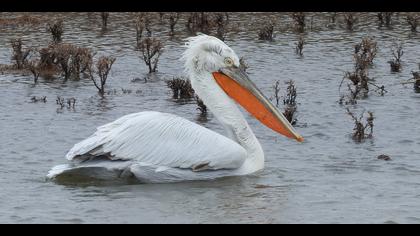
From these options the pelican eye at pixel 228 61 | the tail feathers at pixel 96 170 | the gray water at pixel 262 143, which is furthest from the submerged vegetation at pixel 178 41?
the tail feathers at pixel 96 170

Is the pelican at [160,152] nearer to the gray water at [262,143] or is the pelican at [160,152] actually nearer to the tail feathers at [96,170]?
the tail feathers at [96,170]

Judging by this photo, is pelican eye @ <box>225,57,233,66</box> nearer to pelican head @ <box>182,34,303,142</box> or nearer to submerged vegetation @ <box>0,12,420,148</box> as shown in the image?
pelican head @ <box>182,34,303,142</box>

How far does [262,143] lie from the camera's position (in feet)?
33.8

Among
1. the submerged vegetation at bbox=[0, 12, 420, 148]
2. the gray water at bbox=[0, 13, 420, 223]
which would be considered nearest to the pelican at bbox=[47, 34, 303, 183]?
the gray water at bbox=[0, 13, 420, 223]

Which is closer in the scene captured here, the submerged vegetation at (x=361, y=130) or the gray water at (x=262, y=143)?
the gray water at (x=262, y=143)

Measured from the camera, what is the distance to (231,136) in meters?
9.23

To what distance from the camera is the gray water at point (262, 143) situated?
766 centimetres

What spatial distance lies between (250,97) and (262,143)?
0.99m

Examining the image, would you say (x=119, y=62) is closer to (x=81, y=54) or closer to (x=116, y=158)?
(x=81, y=54)

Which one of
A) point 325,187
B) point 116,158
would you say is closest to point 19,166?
point 116,158

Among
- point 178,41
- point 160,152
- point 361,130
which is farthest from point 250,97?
point 178,41

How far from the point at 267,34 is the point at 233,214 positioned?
9.36 metres

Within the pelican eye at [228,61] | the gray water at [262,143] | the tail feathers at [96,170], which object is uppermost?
the pelican eye at [228,61]

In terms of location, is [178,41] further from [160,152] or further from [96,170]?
[96,170]
